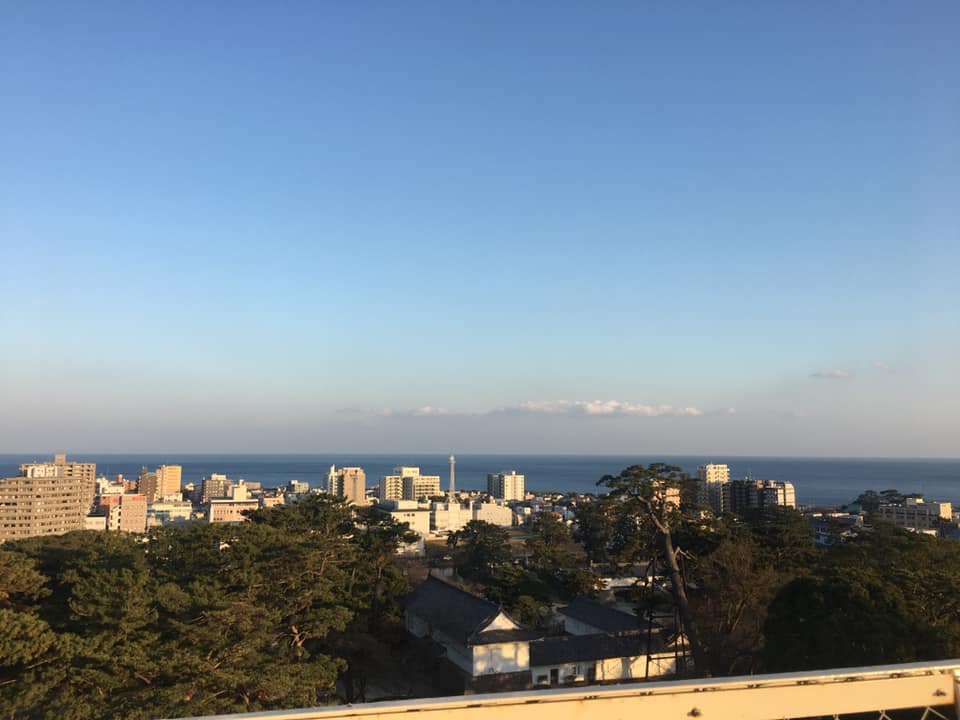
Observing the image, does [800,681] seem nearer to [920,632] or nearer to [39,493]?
[920,632]

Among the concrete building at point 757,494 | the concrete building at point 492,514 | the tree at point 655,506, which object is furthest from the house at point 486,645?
the concrete building at point 757,494

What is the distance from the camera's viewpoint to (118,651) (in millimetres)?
7617

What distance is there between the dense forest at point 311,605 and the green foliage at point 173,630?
27 mm

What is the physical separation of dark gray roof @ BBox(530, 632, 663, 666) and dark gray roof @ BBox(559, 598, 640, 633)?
0.79 m

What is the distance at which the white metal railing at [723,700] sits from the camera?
219cm

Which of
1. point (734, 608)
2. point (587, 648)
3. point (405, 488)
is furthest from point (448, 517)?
point (734, 608)

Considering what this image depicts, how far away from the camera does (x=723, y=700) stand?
2367mm

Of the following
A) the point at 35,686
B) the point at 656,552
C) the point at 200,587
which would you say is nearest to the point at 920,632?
the point at 656,552

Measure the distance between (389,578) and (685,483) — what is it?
8343 mm

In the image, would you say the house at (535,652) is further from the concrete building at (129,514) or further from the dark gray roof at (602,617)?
the concrete building at (129,514)

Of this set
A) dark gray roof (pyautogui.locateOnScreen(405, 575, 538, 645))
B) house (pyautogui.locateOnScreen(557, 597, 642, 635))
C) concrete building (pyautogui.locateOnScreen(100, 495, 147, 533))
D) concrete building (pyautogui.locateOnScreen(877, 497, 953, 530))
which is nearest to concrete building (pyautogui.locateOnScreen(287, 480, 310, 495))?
concrete building (pyautogui.locateOnScreen(100, 495, 147, 533))

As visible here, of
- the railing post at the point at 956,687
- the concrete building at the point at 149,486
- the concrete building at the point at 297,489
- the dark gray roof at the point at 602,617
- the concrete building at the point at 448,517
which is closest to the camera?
the railing post at the point at 956,687

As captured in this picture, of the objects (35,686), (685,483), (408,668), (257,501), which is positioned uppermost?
(685,483)

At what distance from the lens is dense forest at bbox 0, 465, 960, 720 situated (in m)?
7.33
